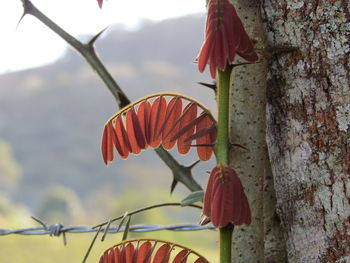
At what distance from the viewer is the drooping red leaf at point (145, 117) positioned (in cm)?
102

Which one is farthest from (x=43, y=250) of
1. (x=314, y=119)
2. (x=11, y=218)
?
(x=11, y=218)

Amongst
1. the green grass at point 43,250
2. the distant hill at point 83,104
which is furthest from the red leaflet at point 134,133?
the distant hill at point 83,104

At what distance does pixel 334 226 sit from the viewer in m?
0.99

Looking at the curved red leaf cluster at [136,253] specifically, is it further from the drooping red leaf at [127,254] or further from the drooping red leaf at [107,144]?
the drooping red leaf at [107,144]

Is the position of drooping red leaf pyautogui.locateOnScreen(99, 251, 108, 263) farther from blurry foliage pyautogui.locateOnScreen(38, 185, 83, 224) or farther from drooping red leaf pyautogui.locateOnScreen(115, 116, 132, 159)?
blurry foliage pyautogui.locateOnScreen(38, 185, 83, 224)

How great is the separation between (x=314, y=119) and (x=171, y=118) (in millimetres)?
216

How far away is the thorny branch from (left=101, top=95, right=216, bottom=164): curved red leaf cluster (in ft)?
1.37

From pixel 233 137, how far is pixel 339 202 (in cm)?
18

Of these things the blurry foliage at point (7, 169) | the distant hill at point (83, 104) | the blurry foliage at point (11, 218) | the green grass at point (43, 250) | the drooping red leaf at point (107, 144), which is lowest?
the green grass at point (43, 250)

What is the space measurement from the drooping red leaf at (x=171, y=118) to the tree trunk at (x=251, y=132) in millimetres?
83

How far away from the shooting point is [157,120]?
102 centimetres

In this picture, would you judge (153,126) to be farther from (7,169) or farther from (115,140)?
(7,169)

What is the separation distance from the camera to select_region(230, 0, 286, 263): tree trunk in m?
1.02

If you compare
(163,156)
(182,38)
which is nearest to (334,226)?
(163,156)
